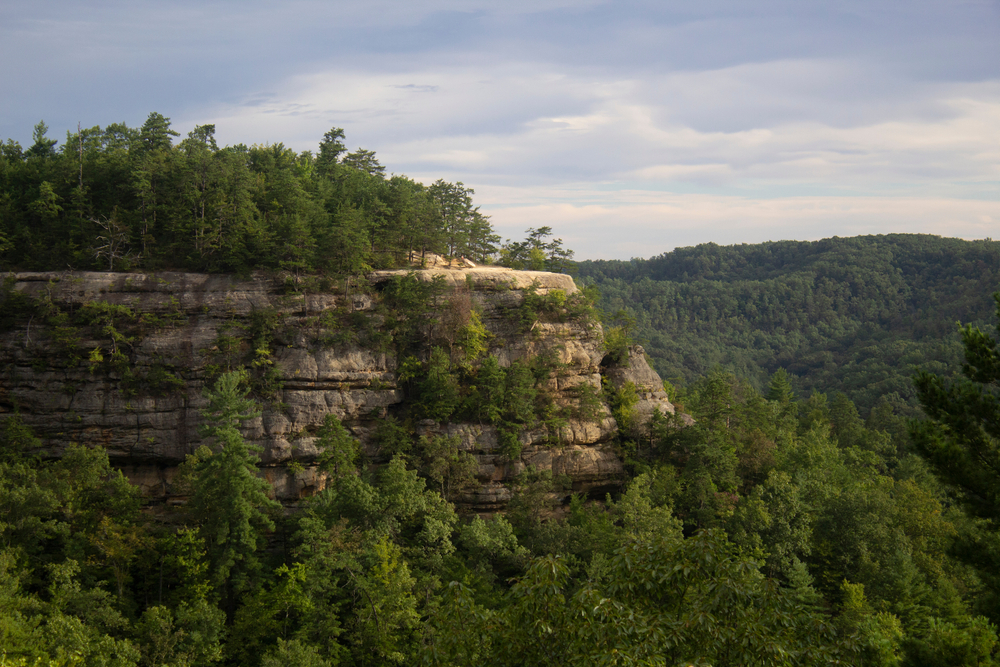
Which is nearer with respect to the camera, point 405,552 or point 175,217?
point 405,552

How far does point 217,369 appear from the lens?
35.2 m

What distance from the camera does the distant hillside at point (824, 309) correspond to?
109 metres

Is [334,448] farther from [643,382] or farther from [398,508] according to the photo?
[643,382]

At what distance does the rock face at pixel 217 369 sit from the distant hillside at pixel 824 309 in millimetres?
69520

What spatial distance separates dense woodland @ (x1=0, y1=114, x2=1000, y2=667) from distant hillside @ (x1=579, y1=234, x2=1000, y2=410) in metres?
61.0

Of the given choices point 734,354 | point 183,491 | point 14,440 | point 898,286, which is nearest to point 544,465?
point 183,491

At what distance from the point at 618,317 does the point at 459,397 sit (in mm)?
13311

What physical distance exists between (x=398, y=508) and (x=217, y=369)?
12479 millimetres

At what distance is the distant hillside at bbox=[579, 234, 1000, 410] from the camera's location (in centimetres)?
10862

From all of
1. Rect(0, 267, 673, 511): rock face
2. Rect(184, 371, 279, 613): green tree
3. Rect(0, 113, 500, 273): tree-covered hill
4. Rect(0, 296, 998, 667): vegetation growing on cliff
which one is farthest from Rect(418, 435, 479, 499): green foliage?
Rect(0, 113, 500, 273): tree-covered hill

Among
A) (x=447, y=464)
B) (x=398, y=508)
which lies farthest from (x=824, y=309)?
(x=398, y=508)

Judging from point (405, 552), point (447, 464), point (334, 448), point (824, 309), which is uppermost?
point (824, 309)

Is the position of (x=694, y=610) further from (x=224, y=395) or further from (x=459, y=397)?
(x=459, y=397)

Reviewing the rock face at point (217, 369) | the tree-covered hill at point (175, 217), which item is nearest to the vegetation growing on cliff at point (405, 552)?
the rock face at point (217, 369)
